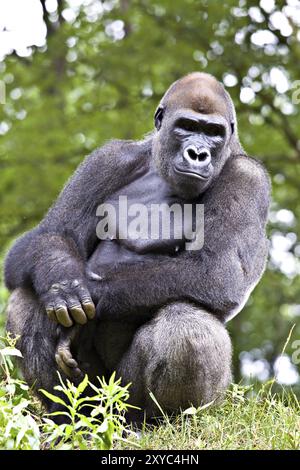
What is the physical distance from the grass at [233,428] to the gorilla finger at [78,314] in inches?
25.0

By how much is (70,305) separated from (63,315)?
62 mm

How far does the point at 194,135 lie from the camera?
14.5ft

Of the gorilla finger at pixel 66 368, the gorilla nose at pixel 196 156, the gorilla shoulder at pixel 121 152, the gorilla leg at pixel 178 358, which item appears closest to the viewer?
the gorilla leg at pixel 178 358

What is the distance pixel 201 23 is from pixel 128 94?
1260 mm

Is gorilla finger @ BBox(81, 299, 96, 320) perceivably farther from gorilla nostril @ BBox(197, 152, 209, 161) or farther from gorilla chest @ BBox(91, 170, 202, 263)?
gorilla nostril @ BBox(197, 152, 209, 161)

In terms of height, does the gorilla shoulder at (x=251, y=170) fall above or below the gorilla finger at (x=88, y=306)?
above

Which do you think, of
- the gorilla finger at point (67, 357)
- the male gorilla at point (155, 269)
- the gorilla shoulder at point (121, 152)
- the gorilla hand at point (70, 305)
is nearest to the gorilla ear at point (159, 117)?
the male gorilla at point (155, 269)

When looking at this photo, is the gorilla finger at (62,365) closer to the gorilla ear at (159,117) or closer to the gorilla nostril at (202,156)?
the gorilla nostril at (202,156)

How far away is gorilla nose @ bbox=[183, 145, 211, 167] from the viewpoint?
428 cm

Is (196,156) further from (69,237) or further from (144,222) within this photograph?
(69,237)

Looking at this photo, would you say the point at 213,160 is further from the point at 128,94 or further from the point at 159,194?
the point at 128,94

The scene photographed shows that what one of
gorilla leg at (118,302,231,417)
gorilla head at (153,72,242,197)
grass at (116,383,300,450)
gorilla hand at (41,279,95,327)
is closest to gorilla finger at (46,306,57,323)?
gorilla hand at (41,279,95,327)

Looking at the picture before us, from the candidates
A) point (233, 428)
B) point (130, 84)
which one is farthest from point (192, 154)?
point (130, 84)

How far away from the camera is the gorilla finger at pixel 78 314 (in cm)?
409
